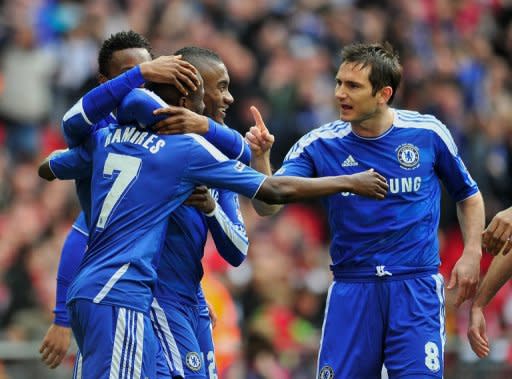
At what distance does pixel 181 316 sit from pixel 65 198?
21.3 feet

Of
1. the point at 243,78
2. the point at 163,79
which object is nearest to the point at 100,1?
the point at 243,78

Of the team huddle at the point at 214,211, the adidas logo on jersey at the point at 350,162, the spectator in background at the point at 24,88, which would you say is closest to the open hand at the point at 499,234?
the team huddle at the point at 214,211

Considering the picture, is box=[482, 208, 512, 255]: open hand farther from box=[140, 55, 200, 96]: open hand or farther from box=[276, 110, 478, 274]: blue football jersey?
box=[140, 55, 200, 96]: open hand

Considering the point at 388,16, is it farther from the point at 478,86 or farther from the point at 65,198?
the point at 65,198

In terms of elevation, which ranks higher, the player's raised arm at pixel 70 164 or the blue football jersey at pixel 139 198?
the player's raised arm at pixel 70 164

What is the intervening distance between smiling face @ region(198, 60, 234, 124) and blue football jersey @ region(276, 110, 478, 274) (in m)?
0.59

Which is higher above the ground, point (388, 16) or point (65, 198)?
point (388, 16)

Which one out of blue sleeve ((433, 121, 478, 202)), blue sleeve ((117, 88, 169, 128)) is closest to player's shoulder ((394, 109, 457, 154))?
blue sleeve ((433, 121, 478, 202))

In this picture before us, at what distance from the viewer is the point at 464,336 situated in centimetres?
1366

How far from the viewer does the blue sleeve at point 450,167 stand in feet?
27.3

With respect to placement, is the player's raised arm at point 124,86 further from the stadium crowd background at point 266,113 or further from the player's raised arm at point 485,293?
the stadium crowd background at point 266,113

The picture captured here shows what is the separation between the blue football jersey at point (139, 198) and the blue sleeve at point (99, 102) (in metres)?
0.23

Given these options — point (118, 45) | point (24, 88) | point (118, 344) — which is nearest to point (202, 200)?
point (118, 344)

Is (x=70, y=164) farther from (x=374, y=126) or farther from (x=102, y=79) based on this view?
(x=374, y=126)
